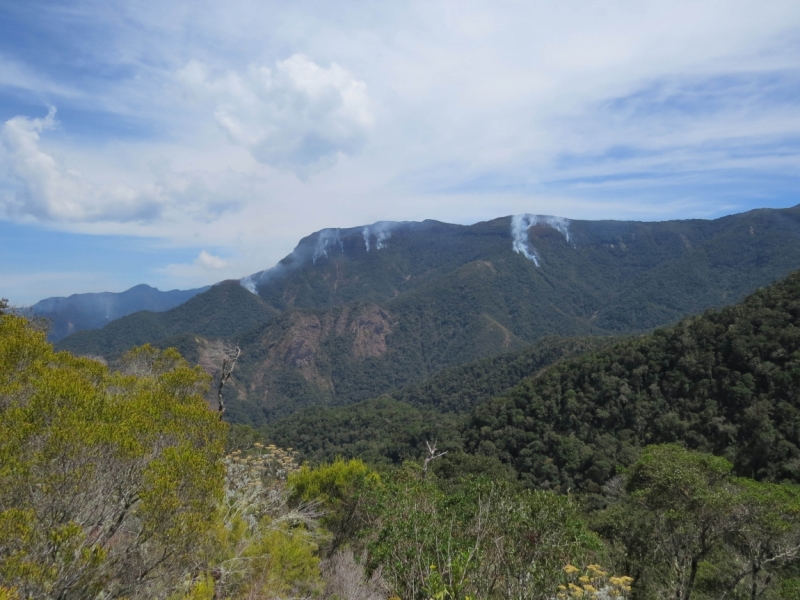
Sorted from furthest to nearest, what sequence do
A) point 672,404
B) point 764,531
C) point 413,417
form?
point 413,417 < point 672,404 < point 764,531

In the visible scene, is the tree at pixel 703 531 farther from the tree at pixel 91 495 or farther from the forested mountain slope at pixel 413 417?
the forested mountain slope at pixel 413 417

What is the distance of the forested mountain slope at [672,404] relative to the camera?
123 feet

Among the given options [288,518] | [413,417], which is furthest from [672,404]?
[413,417]

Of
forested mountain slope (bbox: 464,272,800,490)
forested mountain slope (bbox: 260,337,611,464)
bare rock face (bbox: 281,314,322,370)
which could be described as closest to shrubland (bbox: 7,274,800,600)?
forested mountain slope (bbox: 464,272,800,490)

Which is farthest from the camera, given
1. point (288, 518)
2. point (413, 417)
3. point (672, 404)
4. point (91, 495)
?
point (413, 417)

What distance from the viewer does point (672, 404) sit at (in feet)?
162

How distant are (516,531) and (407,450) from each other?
2552 inches

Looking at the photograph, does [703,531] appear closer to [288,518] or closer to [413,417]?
[288,518]

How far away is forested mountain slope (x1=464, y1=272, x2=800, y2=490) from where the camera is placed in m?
37.4

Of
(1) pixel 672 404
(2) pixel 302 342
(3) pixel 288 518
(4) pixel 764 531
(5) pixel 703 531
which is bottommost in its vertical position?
(2) pixel 302 342

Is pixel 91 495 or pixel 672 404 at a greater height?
pixel 91 495

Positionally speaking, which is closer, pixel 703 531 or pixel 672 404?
pixel 703 531

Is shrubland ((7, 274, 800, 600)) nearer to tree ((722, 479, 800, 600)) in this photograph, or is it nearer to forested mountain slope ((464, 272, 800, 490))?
tree ((722, 479, 800, 600))

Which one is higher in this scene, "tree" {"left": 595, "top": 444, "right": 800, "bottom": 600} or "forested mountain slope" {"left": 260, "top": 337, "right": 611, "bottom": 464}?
"tree" {"left": 595, "top": 444, "right": 800, "bottom": 600}
